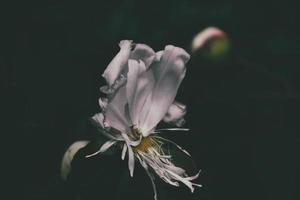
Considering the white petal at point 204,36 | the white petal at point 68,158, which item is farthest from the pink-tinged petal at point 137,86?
the white petal at point 204,36

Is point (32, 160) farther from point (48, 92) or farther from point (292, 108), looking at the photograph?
point (292, 108)

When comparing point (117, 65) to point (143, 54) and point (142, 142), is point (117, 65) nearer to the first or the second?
point (143, 54)

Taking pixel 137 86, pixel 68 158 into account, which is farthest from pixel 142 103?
pixel 68 158

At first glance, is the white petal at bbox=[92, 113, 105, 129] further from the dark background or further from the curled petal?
the dark background

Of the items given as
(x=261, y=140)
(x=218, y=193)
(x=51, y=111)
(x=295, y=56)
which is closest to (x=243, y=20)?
(x=295, y=56)

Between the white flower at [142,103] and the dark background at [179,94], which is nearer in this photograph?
the white flower at [142,103]

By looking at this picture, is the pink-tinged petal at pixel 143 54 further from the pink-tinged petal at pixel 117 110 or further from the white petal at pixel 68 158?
the white petal at pixel 68 158
